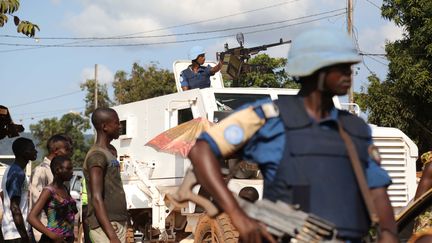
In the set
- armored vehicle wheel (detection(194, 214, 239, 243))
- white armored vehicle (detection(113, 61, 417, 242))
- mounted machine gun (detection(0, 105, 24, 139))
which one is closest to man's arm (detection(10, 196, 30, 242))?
mounted machine gun (detection(0, 105, 24, 139))

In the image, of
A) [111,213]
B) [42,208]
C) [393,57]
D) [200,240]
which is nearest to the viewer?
[111,213]

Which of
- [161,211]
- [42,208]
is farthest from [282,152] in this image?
[161,211]

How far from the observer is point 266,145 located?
3650mm

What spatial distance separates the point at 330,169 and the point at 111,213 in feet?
10.2

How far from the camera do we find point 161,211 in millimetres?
12539

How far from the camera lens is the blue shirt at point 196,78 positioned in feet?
44.6

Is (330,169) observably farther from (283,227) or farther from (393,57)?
(393,57)

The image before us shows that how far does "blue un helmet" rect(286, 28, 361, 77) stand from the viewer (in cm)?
360

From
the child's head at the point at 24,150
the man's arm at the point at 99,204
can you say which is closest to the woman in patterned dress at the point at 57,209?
the child's head at the point at 24,150

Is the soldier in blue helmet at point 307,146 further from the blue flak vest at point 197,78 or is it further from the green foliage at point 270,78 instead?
the green foliage at point 270,78

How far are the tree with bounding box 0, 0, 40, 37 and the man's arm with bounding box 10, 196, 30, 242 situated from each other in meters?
1.48

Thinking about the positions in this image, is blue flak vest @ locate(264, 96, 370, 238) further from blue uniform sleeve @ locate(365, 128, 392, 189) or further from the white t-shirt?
the white t-shirt

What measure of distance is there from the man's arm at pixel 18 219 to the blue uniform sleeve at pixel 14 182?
0.05 meters

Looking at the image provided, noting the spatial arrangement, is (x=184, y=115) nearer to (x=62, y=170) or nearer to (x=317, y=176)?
(x=62, y=170)
